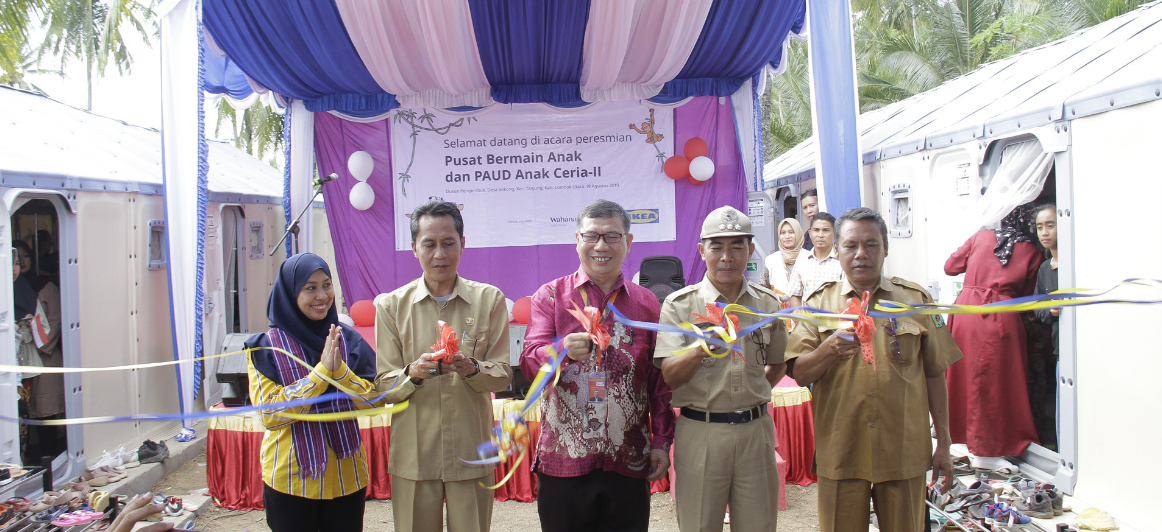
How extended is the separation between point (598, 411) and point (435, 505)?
707 millimetres

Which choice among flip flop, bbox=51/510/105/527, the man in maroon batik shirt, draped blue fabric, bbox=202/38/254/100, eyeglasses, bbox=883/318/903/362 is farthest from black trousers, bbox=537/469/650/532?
draped blue fabric, bbox=202/38/254/100

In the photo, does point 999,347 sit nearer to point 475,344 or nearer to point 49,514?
point 475,344

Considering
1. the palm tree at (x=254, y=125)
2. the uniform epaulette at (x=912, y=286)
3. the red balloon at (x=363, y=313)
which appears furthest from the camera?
the palm tree at (x=254, y=125)

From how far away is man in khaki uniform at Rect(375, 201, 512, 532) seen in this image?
2389 mm

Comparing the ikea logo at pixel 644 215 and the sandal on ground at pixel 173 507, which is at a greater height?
the ikea logo at pixel 644 215

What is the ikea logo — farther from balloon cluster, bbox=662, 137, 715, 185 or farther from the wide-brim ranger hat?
the wide-brim ranger hat

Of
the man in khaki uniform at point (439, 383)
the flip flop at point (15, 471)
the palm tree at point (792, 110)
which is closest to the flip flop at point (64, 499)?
the flip flop at point (15, 471)

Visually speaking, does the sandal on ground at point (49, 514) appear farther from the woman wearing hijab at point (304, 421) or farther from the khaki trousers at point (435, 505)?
the khaki trousers at point (435, 505)

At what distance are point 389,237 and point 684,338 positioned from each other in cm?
640

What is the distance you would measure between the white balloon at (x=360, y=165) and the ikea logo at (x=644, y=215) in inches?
128

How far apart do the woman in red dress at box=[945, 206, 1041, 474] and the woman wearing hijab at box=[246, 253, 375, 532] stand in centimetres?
413

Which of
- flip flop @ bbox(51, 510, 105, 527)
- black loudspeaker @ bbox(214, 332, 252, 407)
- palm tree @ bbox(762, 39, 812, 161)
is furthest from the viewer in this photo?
palm tree @ bbox(762, 39, 812, 161)

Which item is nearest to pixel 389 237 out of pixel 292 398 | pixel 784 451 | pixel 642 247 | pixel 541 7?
pixel 642 247

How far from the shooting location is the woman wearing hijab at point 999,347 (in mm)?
4418
